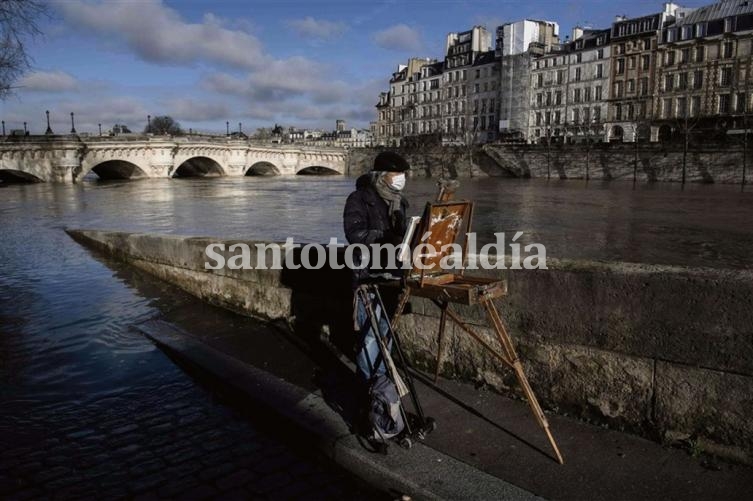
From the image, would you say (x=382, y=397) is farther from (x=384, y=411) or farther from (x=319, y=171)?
(x=319, y=171)

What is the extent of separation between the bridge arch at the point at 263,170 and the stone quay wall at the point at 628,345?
75.3 m

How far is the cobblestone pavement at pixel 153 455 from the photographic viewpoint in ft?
11.8

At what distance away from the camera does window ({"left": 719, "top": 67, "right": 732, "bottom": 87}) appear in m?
65.4

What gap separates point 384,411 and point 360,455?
31cm

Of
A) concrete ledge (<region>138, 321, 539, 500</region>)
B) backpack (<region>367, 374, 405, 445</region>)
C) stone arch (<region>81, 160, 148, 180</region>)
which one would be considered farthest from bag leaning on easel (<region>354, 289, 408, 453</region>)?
stone arch (<region>81, 160, 148, 180</region>)

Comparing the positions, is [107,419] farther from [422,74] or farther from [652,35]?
[422,74]

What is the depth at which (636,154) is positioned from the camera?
2217 inches

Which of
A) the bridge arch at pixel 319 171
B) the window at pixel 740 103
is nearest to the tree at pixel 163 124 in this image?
the bridge arch at pixel 319 171

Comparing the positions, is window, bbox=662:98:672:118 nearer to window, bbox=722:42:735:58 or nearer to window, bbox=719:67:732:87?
window, bbox=719:67:732:87

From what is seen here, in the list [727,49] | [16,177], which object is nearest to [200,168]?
[16,177]

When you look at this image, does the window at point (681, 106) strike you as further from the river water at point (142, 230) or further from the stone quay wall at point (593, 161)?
the river water at point (142, 230)

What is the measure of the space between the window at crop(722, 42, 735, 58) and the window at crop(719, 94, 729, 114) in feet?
13.8

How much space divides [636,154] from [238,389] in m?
58.2

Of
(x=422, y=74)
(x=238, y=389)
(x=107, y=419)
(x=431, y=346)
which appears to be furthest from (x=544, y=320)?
(x=422, y=74)
